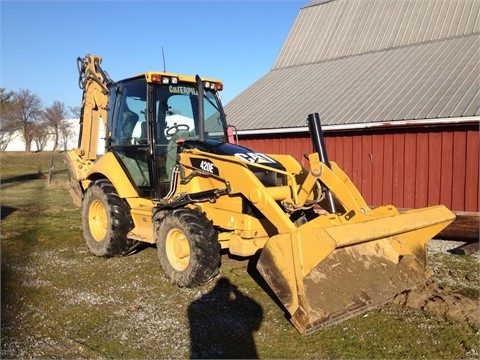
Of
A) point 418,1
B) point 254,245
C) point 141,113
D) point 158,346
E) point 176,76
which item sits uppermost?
point 418,1

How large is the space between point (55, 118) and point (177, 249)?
59549 mm

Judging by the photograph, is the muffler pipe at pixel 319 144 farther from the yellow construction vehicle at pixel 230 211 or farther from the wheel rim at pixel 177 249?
the wheel rim at pixel 177 249

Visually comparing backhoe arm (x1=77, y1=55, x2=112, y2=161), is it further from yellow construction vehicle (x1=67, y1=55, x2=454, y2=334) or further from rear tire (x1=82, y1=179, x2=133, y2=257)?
rear tire (x1=82, y1=179, x2=133, y2=257)

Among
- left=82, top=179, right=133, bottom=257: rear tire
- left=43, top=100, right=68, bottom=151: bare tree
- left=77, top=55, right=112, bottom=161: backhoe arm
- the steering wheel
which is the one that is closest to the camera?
the steering wheel

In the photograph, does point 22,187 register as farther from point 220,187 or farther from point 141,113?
point 220,187

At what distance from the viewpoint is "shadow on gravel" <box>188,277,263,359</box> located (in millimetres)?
4387

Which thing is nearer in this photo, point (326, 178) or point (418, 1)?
point (326, 178)

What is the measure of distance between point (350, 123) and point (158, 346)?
7801mm

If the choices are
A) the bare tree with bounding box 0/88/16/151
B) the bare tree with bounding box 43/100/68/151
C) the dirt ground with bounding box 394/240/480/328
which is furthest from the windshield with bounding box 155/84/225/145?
the bare tree with bounding box 43/100/68/151

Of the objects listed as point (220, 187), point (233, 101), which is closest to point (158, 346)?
point (220, 187)

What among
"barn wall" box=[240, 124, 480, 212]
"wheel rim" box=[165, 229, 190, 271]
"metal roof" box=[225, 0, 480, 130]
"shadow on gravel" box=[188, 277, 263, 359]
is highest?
"metal roof" box=[225, 0, 480, 130]

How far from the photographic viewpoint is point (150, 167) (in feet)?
22.6

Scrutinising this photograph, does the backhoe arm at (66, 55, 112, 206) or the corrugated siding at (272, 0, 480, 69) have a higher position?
the corrugated siding at (272, 0, 480, 69)

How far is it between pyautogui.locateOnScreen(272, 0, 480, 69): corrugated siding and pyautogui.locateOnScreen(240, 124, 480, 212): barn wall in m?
5.10
